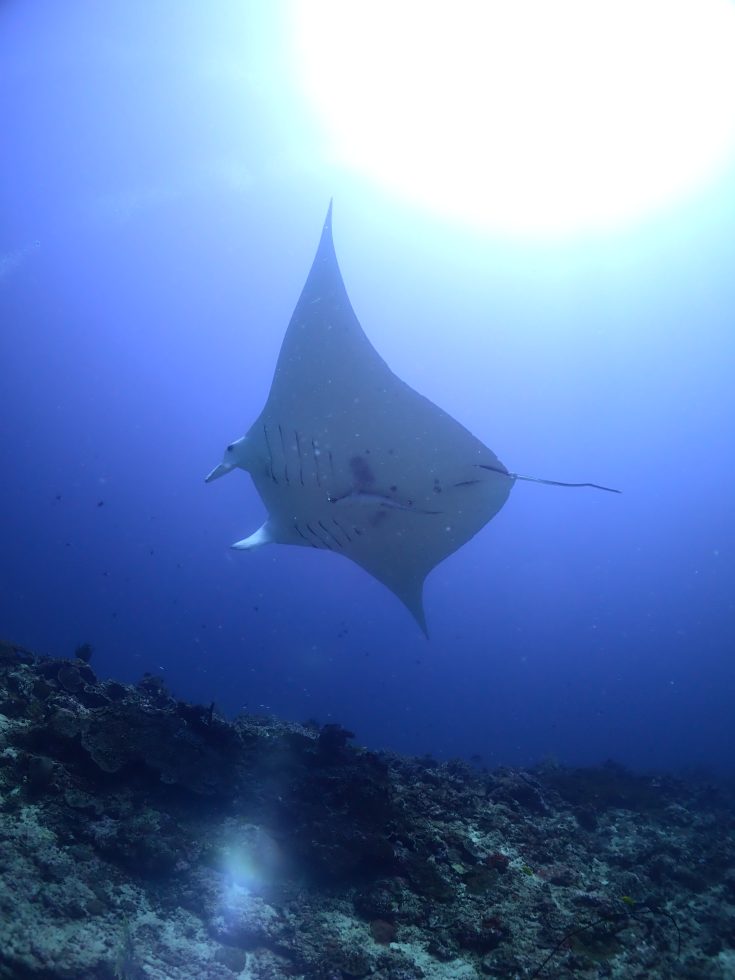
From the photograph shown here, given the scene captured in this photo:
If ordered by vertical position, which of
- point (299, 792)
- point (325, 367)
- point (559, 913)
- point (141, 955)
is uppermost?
point (325, 367)

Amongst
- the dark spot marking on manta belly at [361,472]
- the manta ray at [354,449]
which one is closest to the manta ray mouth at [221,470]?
the manta ray at [354,449]

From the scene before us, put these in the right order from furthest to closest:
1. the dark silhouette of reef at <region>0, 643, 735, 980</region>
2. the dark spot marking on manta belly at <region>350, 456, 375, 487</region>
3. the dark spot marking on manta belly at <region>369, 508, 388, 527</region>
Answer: the dark spot marking on manta belly at <region>369, 508, 388, 527</region> → the dark spot marking on manta belly at <region>350, 456, 375, 487</region> → the dark silhouette of reef at <region>0, 643, 735, 980</region>

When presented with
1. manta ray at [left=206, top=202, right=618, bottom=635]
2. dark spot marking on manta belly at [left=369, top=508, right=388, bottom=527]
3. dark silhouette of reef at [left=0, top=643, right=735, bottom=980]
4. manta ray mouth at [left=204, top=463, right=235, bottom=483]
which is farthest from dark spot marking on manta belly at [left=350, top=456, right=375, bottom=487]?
dark silhouette of reef at [left=0, top=643, right=735, bottom=980]

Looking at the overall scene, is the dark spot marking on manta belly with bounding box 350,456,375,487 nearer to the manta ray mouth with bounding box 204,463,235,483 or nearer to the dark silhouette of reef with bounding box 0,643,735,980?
the manta ray mouth with bounding box 204,463,235,483

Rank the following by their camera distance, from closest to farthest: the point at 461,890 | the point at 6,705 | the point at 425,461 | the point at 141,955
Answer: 1. the point at 141,955
2. the point at 461,890
3. the point at 425,461
4. the point at 6,705

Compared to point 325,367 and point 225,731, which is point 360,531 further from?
point 225,731

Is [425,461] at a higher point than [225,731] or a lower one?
higher

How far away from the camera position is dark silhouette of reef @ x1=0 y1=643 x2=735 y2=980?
12.4 feet

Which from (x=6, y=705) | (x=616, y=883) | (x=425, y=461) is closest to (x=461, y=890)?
(x=616, y=883)

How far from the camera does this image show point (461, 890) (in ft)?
15.4

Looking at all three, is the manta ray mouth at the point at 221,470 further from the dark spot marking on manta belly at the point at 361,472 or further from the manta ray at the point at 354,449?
the dark spot marking on manta belly at the point at 361,472

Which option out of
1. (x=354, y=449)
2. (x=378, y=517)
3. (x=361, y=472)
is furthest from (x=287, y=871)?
(x=354, y=449)

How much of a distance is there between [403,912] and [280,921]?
0.94 meters

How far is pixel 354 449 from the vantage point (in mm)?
5363
